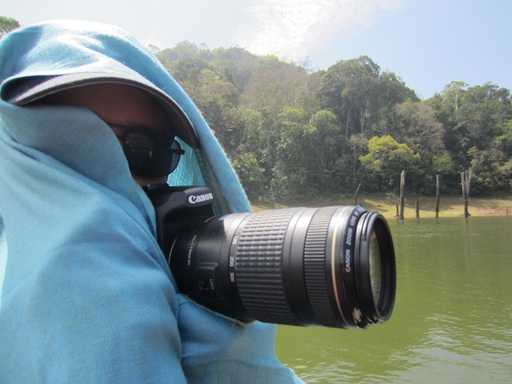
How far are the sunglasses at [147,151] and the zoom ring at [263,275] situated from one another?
259 millimetres

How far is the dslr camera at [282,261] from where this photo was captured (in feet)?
2.35

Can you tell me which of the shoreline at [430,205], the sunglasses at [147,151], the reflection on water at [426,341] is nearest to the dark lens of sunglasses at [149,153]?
the sunglasses at [147,151]

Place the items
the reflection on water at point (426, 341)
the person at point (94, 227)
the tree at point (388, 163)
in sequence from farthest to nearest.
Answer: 1. the tree at point (388, 163)
2. the reflection on water at point (426, 341)
3. the person at point (94, 227)

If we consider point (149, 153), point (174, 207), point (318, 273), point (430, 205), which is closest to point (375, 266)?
point (318, 273)

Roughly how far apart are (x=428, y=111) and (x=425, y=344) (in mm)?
32450

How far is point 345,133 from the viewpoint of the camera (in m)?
36.8

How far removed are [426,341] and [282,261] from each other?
15.4 feet

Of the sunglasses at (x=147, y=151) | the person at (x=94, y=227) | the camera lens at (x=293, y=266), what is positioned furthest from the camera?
the sunglasses at (x=147, y=151)

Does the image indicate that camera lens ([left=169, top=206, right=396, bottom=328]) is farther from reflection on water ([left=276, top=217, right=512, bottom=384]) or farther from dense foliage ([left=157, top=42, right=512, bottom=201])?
dense foliage ([left=157, top=42, right=512, bottom=201])

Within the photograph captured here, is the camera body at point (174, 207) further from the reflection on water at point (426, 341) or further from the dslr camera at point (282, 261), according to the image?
the reflection on water at point (426, 341)

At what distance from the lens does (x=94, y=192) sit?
63cm

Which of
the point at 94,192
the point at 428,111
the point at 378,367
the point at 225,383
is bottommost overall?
the point at 378,367

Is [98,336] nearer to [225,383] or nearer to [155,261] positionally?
[155,261]

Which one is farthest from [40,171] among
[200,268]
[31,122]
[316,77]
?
[316,77]
